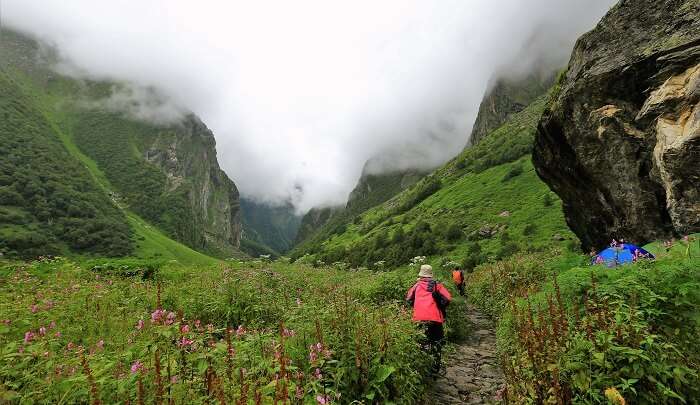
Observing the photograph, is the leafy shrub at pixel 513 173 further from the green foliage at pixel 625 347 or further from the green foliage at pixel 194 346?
the green foliage at pixel 625 347

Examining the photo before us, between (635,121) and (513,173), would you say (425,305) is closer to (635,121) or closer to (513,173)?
(635,121)

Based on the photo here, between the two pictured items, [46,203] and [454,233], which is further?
[46,203]

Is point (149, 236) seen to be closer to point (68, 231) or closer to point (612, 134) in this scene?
point (68, 231)

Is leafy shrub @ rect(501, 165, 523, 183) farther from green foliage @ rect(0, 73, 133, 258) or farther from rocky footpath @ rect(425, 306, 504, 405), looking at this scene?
green foliage @ rect(0, 73, 133, 258)

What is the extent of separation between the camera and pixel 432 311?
27.5 feet

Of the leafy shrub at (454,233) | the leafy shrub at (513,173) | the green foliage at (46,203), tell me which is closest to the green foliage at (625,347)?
A: the leafy shrub at (454,233)

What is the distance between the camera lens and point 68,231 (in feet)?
424

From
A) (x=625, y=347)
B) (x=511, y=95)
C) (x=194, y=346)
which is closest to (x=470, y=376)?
(x=625, y=347)

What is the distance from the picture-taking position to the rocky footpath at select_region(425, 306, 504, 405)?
7656mm

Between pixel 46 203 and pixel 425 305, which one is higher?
pixel 46 203

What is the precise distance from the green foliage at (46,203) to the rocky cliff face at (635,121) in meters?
128

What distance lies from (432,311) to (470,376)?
7.53 feet

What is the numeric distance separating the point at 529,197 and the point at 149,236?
492 feet

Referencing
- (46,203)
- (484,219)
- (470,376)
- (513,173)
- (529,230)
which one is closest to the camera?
(470,376)
